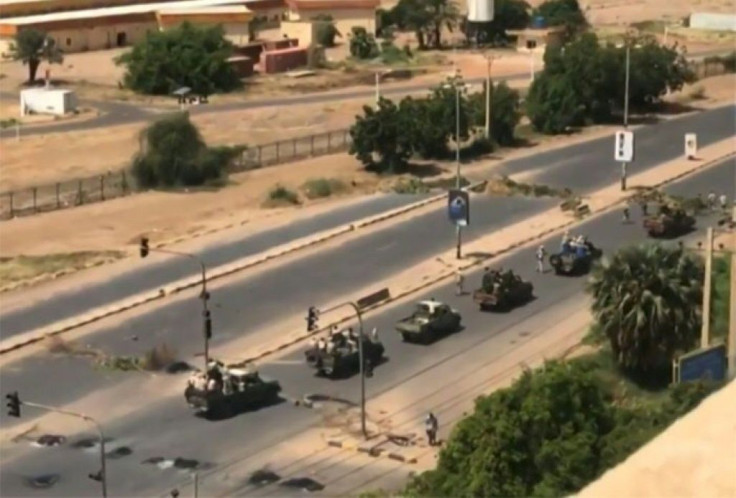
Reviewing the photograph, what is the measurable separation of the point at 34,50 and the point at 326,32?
22.7m

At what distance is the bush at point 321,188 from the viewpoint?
215 ft

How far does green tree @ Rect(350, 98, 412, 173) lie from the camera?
69.4m

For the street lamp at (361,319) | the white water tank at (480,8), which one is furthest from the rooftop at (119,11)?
the street lamp at (361,319)

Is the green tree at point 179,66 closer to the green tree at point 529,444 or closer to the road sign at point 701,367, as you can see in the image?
the green tree at point 529,444

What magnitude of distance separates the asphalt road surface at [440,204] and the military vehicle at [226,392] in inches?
381

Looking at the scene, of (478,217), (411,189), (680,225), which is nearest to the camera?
(680,225)

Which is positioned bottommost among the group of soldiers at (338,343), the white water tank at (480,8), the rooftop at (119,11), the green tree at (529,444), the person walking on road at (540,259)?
the person walking on road at (540,259)

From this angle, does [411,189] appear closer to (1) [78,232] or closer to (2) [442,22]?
(1) [78,232]

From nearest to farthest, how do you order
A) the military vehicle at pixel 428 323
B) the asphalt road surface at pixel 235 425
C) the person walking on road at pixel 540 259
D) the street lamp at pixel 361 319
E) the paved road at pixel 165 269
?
the asphalt road surface at pixel 235 425 → the street lamp at pixel 361 319 → the military vehicle at pixel 428 323 → the paved road at pixel 165 269 → the person walking on road at pixel 540 259

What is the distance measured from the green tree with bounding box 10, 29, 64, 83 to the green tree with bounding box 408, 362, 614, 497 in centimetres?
7430

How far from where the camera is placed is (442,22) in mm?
114812

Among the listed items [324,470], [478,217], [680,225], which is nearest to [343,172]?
[478,217]

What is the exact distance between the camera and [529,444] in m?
24.8

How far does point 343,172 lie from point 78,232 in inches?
564
